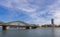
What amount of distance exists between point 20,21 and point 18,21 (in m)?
2.74

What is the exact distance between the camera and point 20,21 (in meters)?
134

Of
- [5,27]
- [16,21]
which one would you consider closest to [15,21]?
[16,21]

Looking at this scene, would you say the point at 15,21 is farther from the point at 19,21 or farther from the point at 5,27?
the point at 5,27

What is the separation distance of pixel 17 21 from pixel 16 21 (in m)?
1.58

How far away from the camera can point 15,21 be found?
129250mm

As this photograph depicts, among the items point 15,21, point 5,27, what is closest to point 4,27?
point 5,27

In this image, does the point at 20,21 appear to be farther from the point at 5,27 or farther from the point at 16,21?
the point at 5,27

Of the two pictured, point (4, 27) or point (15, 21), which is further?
point (15, 21)

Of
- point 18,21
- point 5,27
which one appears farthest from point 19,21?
point 5,27

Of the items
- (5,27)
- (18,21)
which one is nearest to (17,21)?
(18,21)

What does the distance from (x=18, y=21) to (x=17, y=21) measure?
1507mm

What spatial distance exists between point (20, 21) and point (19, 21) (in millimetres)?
1448

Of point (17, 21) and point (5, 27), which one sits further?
point (17, 21)

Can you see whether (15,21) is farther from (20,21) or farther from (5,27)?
(5,27)
